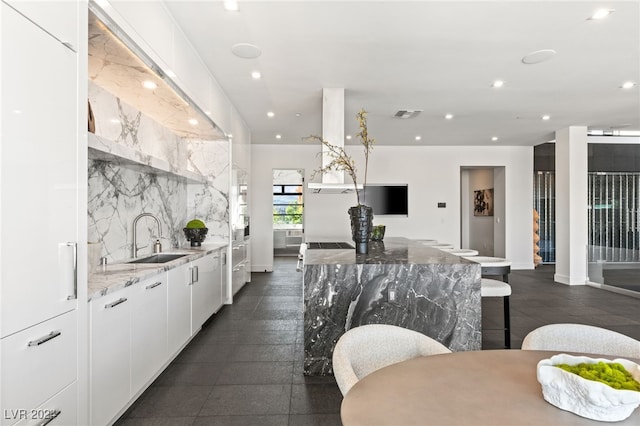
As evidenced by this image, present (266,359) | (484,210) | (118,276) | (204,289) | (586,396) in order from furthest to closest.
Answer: (484,210), (204,289), (266,359), (118,276), (586,396)

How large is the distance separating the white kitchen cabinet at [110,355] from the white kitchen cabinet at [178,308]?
71cm

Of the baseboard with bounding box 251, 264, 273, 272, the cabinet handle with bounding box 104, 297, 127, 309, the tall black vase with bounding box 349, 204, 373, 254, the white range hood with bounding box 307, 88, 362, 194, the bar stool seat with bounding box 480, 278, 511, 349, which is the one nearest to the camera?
the cabinet handle with bounding box 104, 297, 127, 309

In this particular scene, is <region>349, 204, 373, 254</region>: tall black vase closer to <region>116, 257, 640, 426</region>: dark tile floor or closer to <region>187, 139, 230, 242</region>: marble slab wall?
<region>116, 257, 640, 426</region>: dark tile floor

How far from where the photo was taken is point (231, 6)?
2711mm

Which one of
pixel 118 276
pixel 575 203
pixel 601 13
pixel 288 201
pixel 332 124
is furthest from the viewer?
pixel 288 201

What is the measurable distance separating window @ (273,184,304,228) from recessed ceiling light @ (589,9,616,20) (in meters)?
9.40

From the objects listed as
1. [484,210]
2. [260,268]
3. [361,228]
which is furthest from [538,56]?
[484,210]

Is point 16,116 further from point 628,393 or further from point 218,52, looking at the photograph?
point 218,52

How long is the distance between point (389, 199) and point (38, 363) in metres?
7.57

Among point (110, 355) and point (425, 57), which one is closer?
point (110, 355)

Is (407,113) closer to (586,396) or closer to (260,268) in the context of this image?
(260,268)

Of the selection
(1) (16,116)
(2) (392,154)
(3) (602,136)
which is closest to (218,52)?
(1) (16,116)

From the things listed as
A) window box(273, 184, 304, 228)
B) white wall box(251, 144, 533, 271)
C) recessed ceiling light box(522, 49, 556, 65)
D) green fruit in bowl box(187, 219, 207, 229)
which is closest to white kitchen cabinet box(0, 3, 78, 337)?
green fruit in bowl box(187, 219, 207, 229)

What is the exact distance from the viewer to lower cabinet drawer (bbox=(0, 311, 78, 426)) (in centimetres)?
133
